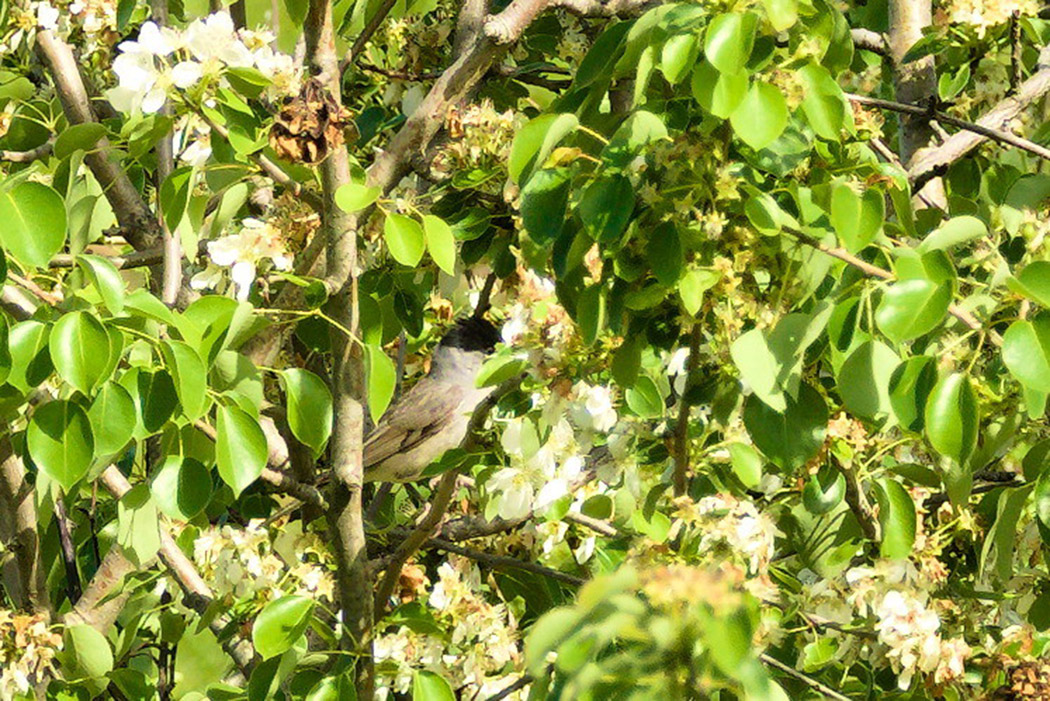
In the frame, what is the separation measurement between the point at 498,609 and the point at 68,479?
89 centimetres

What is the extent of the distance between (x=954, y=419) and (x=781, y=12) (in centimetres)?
50

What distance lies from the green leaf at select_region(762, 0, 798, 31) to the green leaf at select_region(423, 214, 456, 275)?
2.16 ft

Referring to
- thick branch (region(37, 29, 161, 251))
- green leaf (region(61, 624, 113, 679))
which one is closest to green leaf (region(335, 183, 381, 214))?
thick branch (region(37, 29, 161, 251))

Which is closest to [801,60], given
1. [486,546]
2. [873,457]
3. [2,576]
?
[873,457]

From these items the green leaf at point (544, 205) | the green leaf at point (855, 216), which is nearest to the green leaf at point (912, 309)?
the green leaf at point (855, 216)

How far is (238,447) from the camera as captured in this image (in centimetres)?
213

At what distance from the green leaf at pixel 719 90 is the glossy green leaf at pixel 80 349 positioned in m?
0.78

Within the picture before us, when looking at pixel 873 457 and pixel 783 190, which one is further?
pixel 873 457

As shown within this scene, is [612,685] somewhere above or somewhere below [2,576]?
above

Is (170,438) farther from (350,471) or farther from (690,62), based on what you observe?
(690,62)

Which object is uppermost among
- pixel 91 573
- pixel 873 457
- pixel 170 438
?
pixel 170 438

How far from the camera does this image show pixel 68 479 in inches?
79.5

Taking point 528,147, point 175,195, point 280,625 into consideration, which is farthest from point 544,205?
point 280,625

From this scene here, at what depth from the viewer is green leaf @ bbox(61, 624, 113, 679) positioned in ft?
9.94
